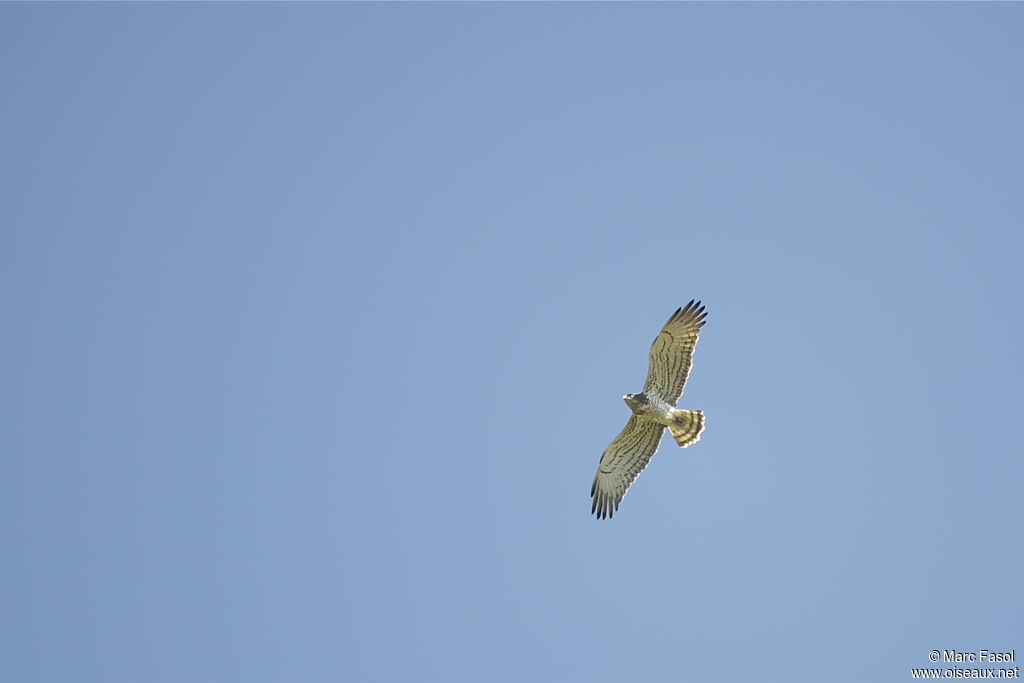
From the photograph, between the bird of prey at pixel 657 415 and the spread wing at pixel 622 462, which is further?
the spread wing at pixel 622 462

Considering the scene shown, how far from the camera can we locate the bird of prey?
19891 millimetres

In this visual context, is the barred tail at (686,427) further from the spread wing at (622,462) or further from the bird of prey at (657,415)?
the spread wing at (622,462)

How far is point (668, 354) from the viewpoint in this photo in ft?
65.9

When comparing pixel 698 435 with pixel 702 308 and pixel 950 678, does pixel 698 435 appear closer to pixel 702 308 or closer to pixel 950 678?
pixel 702 308

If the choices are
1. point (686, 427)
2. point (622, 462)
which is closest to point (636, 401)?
point (686, 427)

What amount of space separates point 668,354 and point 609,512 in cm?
299

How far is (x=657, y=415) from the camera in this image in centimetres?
2028

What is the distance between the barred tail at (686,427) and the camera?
2025 centimetres

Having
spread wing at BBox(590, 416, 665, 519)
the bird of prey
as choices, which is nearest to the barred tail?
the bird of prey

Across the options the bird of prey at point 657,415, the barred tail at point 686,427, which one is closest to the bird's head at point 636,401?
the bird of prey at point 657,415

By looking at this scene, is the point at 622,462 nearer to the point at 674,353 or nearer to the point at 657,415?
the point at 657,415

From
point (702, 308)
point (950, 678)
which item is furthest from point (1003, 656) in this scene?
point (702, 308)

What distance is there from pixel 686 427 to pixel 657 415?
1.59 ft

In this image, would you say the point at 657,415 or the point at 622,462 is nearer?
the point at 657,415
